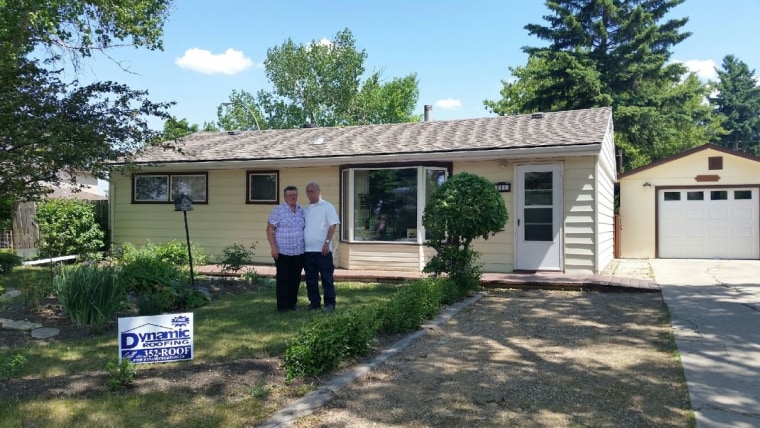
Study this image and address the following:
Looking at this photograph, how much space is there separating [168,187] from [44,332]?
8.06m

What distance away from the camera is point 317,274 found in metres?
6.82

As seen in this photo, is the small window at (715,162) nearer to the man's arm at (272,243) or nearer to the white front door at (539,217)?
the white front door at (539,217)

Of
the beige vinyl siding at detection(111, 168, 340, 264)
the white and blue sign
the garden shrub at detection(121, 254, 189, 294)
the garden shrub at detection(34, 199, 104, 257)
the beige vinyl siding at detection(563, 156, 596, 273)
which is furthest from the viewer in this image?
the garden shrub at detection(34, 199, 104, 257)

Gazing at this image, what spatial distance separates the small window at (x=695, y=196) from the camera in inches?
570

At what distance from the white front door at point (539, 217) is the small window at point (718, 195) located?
6.71 meters

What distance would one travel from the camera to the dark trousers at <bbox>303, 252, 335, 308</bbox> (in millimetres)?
6719

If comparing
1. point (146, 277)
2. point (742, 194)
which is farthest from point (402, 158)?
point (742, 194)

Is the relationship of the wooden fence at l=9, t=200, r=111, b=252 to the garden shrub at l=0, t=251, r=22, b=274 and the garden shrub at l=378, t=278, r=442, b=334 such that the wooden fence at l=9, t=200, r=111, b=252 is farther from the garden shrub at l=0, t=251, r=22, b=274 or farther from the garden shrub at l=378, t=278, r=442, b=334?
the garden shrub at l=378, t=278, r=442, b=334

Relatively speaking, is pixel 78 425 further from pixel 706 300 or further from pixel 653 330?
pixel 706 300

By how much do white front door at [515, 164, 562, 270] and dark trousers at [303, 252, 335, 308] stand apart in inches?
201

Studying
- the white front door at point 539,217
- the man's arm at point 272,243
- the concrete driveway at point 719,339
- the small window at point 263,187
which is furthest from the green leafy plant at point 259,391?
the small window at point 263,187

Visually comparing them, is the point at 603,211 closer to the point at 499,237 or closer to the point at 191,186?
the point at 499,237

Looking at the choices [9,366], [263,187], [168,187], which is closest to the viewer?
[9,366]

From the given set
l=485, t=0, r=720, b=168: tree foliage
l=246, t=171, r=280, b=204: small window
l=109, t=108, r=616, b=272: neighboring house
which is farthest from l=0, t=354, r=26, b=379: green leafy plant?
l=485, t=0, r=720, b=168: tree foliage
